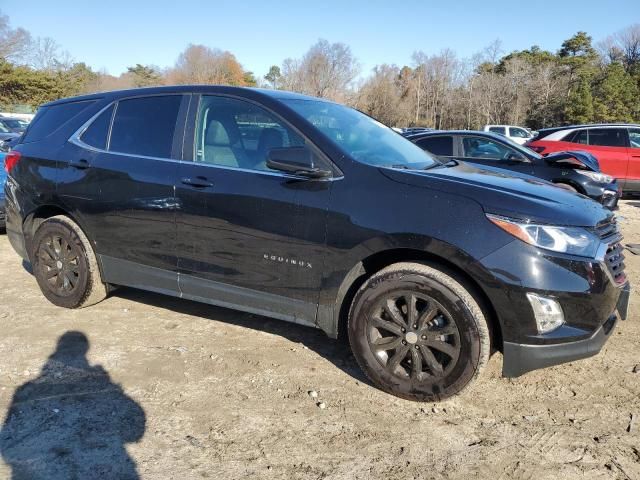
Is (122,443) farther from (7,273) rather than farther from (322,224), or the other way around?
(7,273)

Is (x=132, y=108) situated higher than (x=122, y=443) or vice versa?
(x=132, y=108)

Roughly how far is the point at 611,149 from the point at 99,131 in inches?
428

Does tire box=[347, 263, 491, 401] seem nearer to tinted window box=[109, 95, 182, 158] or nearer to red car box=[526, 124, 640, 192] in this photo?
tinted window box=[109, 95, 182, 158]

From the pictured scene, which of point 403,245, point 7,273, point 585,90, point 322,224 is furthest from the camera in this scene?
point 585,90

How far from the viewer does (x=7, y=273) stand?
5.51 metres

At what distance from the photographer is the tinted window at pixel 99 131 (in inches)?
163

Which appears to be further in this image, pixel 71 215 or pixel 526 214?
pixel 71 215

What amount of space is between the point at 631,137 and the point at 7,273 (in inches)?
466

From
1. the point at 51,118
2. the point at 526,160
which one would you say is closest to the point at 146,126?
the point at 51,118

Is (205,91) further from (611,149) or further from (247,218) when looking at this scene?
(611,149)

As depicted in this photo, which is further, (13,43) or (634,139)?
(13,43)

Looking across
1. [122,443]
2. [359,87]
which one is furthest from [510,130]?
[359,87]

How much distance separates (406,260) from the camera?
3.07 meters

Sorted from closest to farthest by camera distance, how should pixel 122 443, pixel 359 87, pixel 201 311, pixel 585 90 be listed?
pixel 122 443 < pixel 201 311 < pixel 585 90 < pixel 359 87
